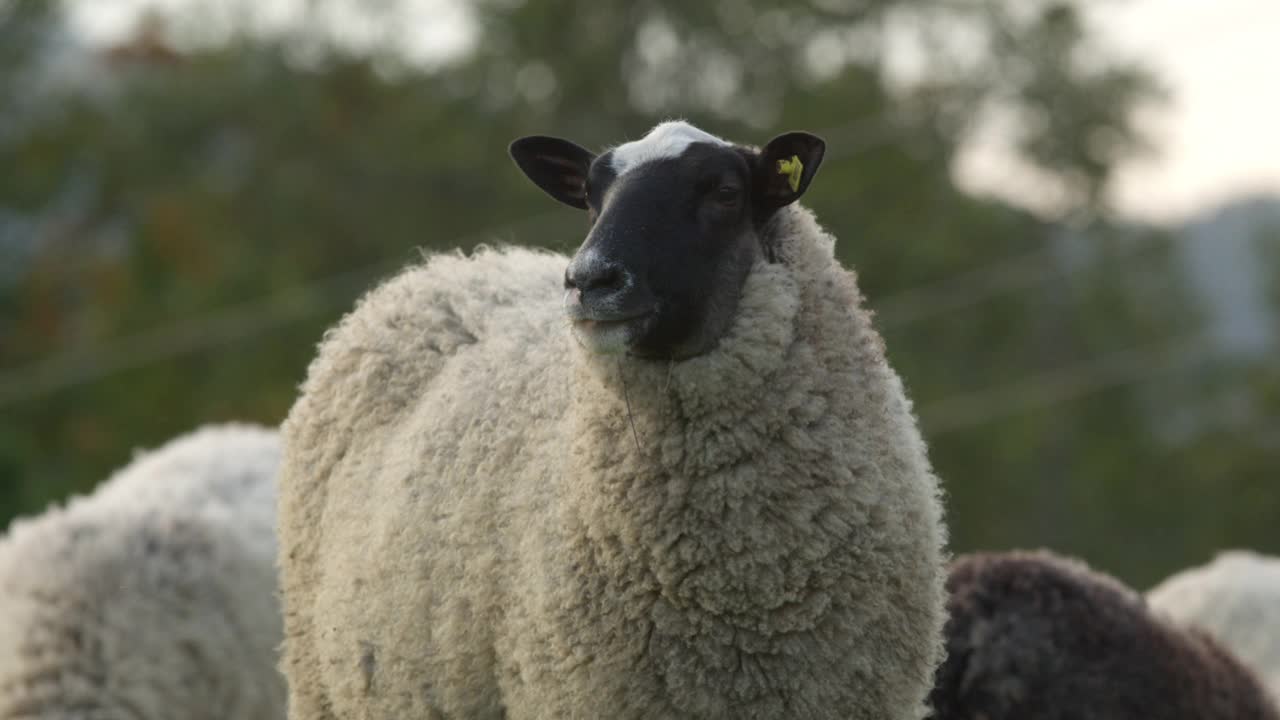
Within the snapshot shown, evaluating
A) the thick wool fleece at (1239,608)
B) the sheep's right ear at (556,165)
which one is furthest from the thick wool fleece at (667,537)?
the thick wool fleece at (1239,608)

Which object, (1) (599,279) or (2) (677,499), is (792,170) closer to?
(1) (599,279)

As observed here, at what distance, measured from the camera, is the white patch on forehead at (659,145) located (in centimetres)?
454

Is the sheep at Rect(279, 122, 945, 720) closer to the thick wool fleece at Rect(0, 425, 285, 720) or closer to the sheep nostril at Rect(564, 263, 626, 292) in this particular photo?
the sheep nostril at Rect(564, 263, 626, 292)

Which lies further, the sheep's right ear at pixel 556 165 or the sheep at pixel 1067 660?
the sheep at pixel 1067 660

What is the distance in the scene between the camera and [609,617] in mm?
4371

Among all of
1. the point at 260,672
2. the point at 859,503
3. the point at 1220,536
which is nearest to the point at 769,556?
the point at 859,503

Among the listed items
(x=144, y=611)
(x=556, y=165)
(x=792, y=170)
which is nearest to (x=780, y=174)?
(x=792, y=170)

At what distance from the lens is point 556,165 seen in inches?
201

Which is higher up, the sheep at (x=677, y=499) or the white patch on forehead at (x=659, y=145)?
the white patch on forehead at (x=659, y=145)

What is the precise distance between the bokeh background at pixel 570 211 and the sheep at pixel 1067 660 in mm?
Result: 19981

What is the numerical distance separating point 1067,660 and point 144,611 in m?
3.66

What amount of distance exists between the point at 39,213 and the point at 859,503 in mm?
29700

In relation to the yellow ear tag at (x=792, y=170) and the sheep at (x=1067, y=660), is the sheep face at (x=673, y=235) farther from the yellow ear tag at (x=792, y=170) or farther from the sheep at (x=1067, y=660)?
the sheep at (x=1067, y=660)

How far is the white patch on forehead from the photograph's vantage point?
14.9 ft
